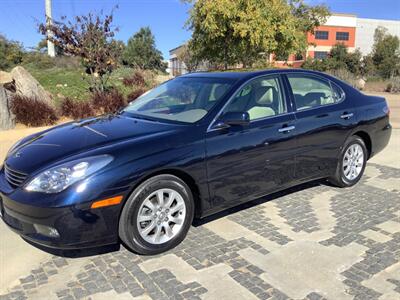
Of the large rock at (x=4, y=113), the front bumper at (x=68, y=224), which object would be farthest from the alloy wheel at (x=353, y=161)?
the large rock at (x=4, y=113)

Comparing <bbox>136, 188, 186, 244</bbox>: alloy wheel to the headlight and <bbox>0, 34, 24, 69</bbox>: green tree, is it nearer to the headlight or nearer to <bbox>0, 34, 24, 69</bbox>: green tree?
the headlight

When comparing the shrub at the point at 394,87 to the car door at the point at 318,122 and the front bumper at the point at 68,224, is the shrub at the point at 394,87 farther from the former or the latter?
the front bumper at the point at 68,224

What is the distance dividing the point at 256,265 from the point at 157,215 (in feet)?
3.16

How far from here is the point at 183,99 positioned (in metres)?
4.45

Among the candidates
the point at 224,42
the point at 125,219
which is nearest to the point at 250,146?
the point at 125,219

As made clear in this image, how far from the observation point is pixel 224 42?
1432cm

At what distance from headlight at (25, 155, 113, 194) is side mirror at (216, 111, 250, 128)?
1.19 meters

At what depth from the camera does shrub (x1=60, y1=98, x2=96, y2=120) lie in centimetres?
1101

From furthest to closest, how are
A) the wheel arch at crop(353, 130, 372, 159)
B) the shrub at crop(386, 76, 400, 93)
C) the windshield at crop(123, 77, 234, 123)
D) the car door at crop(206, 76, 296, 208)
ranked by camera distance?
the shrub at crop(386, 76, 400, 93)
the wheel arch at crop(353, 130, 372, 159)
the windshield at crop(123, 77, 234, 123)
the car door at crop(206, 76, 296, 208)

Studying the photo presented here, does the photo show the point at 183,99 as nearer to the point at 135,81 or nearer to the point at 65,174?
the point at 65,174

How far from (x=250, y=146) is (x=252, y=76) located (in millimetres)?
863

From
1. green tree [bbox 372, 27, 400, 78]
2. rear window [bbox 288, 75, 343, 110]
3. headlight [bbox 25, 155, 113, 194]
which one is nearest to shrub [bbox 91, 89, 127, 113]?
rear window [bbox 288, 75, 343, 110]

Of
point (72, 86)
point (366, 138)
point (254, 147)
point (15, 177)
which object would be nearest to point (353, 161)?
point (366, 138)

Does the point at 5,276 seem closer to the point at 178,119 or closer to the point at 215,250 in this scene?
the point at 215,250
